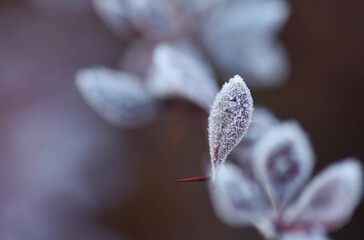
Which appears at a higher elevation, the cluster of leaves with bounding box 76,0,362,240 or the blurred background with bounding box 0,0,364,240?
the blurred background with bounding box 0,0,364,240

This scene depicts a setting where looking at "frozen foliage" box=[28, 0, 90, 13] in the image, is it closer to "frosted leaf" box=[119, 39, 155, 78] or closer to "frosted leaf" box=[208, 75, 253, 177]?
"frosted leaf" box=[119, 39, 155, 78]

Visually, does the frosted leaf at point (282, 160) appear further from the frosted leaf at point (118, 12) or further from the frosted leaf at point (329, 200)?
the frosted leaf at point (118, 12)

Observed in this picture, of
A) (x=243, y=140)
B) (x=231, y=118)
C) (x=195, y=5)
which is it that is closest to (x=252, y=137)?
(x=243, y=140)

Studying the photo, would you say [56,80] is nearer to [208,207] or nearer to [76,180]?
[76,180]

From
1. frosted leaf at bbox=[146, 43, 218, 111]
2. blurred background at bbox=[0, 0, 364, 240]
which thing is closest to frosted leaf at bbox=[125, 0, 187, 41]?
frosted leaf at bbox=[146, 43, 218, 111]

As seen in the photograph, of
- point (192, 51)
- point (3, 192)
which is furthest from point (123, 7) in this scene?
point (3, 192)

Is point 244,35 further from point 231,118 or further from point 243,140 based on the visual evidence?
point 231,118

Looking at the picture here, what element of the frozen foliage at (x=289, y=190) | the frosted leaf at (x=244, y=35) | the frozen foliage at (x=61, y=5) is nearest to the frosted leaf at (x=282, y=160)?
the frozen foliage at (x=289, y=190)
